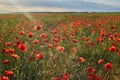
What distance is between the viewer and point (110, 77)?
186 inches

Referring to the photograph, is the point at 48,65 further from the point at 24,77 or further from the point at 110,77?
the point at 110,77

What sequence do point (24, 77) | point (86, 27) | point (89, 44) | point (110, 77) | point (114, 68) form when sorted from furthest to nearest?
point (86, 27) → point (89, 44) → point (114, 68) → point (110, 77) → point (24, 77)

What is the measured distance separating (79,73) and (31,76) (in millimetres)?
769

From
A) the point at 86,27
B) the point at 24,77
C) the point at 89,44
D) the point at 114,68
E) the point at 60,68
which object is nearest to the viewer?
the point at 24,77

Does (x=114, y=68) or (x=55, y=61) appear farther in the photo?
(x=114, y=68)

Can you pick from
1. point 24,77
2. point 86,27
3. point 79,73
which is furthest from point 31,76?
point 86,27

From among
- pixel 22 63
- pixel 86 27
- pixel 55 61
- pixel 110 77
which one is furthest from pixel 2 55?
pixel 86 27

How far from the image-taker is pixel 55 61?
4.60m

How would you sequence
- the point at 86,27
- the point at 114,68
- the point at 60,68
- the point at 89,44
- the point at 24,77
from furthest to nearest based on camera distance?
the point at 86,27 → the point at 89,44 → the point at 114,68 → the point at 60,68 → the point at 24,77

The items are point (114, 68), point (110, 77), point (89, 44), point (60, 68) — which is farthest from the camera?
point (89, 44)

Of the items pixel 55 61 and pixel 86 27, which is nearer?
pixel 55 61

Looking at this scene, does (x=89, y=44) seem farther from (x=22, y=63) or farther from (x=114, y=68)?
(x=22, y=63)

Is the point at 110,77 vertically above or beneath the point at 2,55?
beneath

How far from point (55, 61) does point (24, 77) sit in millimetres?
662
